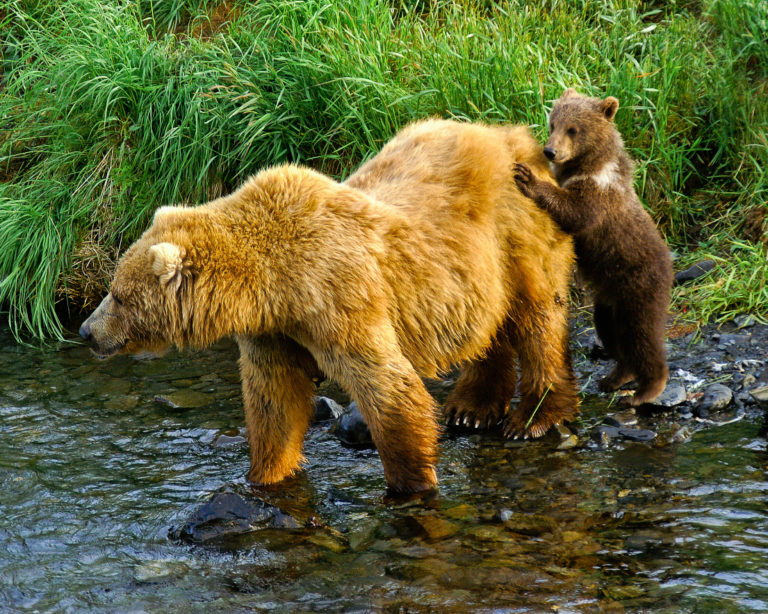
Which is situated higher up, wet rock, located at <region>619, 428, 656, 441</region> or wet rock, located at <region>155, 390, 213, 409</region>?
wet rock, located at <region>155, 390, 213, 409</region>

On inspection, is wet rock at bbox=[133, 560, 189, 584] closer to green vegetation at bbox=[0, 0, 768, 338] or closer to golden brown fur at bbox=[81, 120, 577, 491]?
golden brown fur at bbox=[81, 120, 577, 491]

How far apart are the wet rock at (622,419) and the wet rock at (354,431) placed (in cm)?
143

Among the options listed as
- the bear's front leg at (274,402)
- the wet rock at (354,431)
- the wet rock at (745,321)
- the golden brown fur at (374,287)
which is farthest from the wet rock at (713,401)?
the bear's front leg at (274,402)

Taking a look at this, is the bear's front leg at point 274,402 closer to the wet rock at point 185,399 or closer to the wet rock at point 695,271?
the wet rock at point 185,399

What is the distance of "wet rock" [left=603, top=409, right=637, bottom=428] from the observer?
5.80 m

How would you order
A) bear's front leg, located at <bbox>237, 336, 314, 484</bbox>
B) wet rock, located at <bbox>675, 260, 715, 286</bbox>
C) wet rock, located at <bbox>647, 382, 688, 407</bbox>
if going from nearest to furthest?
bear's front leg, located at <bbox>237, 336, 314, 484</bbox>
wet rock, located at <bbox>647, 382, 688, 407</bbox>
wet rock, located at <bbox>675, 260, 715, 286</bbox>

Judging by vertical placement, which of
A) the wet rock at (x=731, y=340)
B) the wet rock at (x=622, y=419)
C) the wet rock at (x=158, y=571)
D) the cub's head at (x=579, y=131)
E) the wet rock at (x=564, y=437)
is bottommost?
the wet rock at (x=158, y=571)

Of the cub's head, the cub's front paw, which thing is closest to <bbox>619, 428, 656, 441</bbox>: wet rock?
the cub's front paw

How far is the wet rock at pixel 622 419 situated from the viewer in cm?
580

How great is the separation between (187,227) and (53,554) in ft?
5.53

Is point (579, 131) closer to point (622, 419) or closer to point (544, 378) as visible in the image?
point (544, 378)

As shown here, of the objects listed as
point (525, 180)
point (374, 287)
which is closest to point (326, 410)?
point (374, 287)

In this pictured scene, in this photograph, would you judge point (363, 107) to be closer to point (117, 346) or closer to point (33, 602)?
point (117, 346)

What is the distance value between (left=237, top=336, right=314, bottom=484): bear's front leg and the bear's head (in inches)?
18.7
